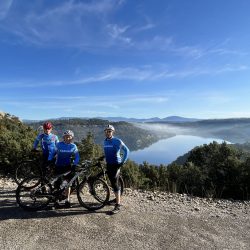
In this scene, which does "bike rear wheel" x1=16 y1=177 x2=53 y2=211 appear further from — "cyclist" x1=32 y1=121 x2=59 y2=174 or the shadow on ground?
"cyclist" x1=32 y1=121 x2=59 y2=174

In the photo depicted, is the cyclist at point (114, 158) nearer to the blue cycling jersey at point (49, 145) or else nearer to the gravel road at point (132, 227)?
the gravel road at point (132, 227)

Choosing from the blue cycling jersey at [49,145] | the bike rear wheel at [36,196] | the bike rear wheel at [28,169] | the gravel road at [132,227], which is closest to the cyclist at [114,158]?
the gravel road at [132,227]

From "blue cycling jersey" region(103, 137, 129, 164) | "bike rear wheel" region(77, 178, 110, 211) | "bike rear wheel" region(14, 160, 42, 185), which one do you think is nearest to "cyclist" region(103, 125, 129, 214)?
"blue cycling jersey" region(103, 137, 129, 164)

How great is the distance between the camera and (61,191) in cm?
915

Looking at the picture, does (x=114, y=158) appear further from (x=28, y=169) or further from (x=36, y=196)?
(x=28, y=169)

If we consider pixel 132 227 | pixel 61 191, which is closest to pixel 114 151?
pixel 61 191

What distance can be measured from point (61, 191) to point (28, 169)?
297 centimetres

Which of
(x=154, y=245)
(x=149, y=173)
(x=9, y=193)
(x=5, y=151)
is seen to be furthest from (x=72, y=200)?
(x=149, y=173)

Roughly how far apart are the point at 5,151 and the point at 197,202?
8.49 m

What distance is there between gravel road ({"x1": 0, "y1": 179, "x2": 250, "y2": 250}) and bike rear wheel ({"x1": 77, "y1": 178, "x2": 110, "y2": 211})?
19 centimetres

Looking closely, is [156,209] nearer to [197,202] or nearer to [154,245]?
[197,202]

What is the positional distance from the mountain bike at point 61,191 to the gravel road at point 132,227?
0.75 feet

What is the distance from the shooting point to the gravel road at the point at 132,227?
727cm

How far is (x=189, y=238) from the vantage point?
772 cm
